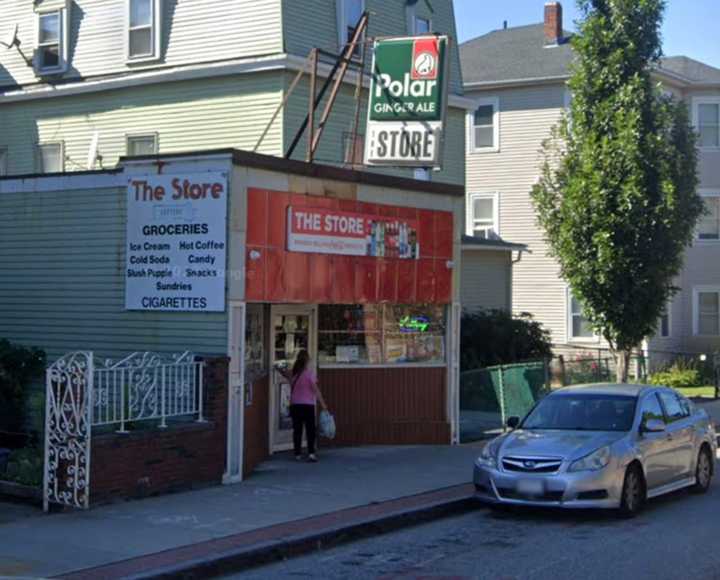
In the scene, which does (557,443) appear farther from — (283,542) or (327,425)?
(327,425)

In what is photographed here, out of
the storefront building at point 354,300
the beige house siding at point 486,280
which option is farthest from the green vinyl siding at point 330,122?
the beige house siding at point 486,280

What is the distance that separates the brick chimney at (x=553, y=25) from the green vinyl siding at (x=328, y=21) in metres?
11.2

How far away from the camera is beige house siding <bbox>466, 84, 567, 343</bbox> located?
111 ft

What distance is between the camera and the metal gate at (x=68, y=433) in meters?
11.0

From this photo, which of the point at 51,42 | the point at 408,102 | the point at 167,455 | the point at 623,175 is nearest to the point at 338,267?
the point at 408,102

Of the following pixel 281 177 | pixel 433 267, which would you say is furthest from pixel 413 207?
pixel 281 177

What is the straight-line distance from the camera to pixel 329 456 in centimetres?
1559

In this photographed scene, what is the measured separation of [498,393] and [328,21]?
859 centimetres

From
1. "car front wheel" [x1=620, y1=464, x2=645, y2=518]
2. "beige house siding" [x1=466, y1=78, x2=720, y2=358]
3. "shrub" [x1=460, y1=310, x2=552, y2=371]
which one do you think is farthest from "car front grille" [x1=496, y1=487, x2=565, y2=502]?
"beige house siding" [x1=466, y1=78, x2=720, y2=358]

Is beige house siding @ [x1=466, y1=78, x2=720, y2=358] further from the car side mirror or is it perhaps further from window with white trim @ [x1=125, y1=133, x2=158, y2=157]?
the car side mirror

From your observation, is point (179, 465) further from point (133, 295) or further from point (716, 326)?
point (716, 326)

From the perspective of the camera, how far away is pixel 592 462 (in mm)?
11297

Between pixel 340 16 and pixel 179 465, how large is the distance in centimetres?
1305

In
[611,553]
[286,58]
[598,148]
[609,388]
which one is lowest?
[611,553]
